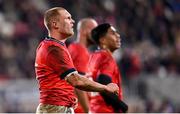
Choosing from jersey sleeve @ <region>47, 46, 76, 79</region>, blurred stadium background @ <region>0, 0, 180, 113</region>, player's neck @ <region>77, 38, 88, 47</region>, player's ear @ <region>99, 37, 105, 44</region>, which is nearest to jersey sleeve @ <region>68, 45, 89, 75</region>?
player's neck @ <region>77, 38, 88, 47</region>

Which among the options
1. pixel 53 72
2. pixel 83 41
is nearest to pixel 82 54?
pixel 83 41

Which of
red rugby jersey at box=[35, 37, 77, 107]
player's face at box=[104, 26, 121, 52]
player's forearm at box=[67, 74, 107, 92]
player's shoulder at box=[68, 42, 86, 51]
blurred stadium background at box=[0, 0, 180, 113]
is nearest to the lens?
player's forearm at box=[67, 74, 107, 92]

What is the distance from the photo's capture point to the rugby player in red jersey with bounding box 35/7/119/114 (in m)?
6.36

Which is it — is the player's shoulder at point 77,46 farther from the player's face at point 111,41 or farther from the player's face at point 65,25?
the player's face at point 65,25

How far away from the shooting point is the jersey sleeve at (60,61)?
6359 millimetres

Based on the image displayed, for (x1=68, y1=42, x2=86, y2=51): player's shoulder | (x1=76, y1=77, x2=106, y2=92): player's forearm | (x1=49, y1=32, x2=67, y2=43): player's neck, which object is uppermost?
(x1=49, y1=32, x2=67, y2=43): player's neck

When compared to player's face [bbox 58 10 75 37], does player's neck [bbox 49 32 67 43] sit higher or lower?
lower

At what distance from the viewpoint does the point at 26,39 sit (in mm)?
16922

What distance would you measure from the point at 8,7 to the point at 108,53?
35.6 ft

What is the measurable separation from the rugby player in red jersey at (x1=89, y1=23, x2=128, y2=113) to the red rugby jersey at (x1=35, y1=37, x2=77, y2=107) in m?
1.03

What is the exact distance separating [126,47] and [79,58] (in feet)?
21.3

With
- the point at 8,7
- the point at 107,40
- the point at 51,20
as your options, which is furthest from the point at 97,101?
the point at 8,7

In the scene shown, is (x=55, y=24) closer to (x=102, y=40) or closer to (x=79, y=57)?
(x=102, y=40)

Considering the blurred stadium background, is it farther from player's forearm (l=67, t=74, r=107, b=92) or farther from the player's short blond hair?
player's forearm (l=67, t=74, r=107, b=92)
